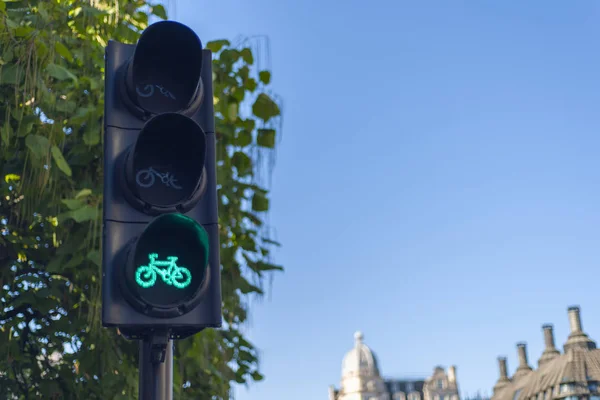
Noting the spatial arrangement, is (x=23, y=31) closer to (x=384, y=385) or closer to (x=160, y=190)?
(x=160, y=190)

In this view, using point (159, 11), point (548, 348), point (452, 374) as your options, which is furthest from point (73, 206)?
point (452, 374)

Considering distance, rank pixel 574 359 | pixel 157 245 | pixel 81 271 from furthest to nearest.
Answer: pixel 574 359 → pixel 81 271 → pixel 157 245

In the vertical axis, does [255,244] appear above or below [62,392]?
above

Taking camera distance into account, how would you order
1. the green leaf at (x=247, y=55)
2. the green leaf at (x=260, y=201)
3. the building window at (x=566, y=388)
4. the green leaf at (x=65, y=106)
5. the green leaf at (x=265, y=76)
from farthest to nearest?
1. the building window at (x=566, y=388)
2. the green leaf at (x=247, y=55)
3. the green leaf at (x=265, y=76)
4. the green leaf at (x=260, y=201)
5. the green leaf at (x=65, y=106)

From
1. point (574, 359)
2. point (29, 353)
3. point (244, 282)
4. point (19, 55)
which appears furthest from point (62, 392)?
point (574, 359)

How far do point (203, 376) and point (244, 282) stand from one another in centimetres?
160

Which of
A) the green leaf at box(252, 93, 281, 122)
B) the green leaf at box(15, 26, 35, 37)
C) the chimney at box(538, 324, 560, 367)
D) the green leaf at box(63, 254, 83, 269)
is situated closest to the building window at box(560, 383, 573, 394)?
the chimney at box(538, 324, 560, 367)

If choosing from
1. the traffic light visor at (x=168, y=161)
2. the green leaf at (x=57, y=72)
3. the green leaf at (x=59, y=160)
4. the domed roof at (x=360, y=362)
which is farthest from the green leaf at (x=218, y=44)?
the domed roof at (x=360, y=362)

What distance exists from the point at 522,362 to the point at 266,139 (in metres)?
96.4

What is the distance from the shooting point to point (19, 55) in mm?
6621

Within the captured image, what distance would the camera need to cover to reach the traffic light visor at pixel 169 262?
270 cm

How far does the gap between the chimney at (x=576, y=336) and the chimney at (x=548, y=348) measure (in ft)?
25.3

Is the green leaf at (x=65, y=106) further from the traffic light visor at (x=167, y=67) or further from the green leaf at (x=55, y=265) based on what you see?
the traffic light visor at (x=167, y=67)

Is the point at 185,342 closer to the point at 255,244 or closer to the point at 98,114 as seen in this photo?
the point at 255,244
